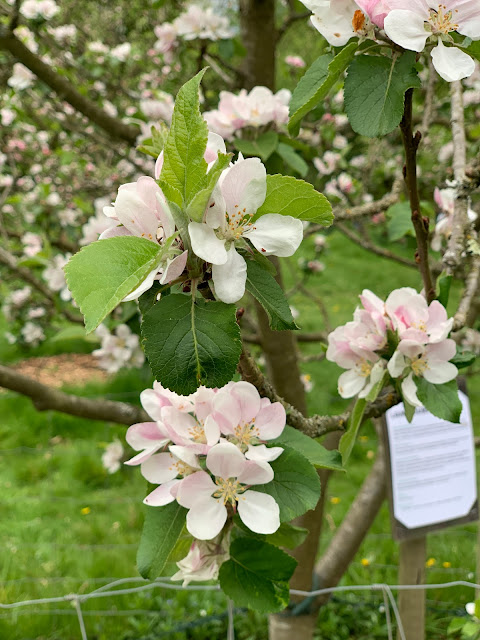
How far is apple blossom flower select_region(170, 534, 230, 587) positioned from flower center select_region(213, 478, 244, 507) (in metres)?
0.11

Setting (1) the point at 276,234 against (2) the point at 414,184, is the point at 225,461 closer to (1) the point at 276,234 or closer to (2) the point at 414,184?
(1) the point at 276,234

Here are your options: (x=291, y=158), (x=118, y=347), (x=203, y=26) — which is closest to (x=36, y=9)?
(x=203, y=26)

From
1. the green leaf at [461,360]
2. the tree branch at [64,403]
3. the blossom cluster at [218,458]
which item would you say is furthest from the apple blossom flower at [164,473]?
the tree branch at [64,403]

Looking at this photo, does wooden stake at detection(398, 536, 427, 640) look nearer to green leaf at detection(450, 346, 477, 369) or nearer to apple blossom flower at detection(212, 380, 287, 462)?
green leaf at detection(450, 346, 477, 369)

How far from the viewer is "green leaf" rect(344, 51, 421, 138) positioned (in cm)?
70

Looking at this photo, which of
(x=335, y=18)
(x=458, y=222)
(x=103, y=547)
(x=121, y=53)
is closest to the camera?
(x=335, y=18)

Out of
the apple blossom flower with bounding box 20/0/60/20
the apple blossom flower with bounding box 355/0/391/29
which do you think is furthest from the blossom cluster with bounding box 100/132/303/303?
the apple blossom flower with bounding box 20/0/60/20

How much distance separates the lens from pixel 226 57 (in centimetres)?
204

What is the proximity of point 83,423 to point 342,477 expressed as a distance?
68.0 inches

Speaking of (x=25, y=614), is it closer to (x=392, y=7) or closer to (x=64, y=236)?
(x=64, y=236)

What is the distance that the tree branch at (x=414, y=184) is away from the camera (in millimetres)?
781

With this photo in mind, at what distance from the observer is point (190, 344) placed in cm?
57

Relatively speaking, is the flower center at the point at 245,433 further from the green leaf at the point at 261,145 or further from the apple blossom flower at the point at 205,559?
the green leaf at the point at 261,145

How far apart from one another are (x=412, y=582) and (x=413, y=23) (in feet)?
5.11
